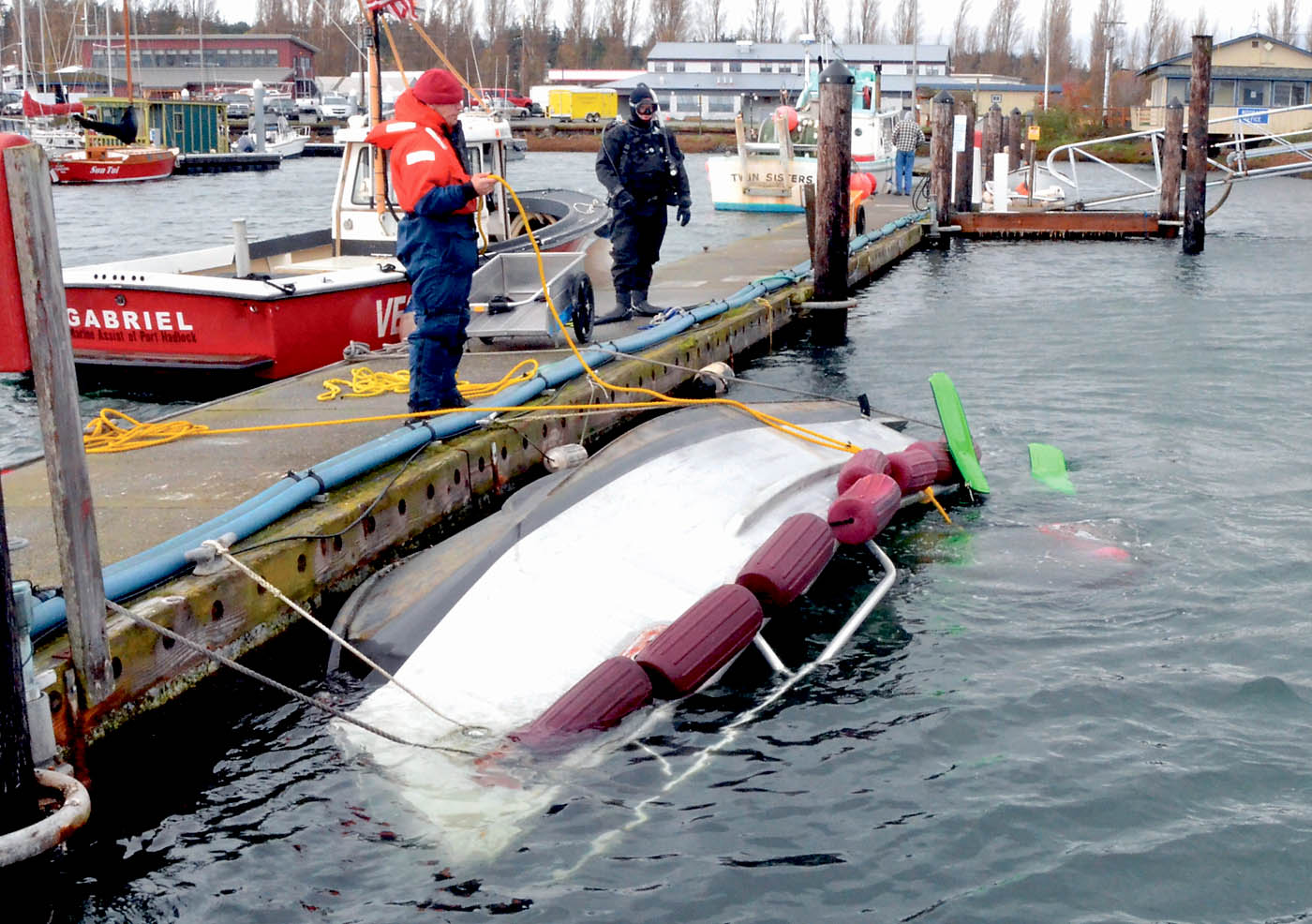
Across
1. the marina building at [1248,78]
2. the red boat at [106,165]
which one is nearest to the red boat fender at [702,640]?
the red boat at [106,165]

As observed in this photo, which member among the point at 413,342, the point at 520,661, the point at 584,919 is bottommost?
the point at 584,919

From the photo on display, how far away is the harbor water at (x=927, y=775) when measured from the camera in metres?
4.51

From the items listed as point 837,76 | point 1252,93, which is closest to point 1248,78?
point 1252,93

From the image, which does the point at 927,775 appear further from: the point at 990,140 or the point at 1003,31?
the point at 1003,31

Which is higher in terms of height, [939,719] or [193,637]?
[193,637]

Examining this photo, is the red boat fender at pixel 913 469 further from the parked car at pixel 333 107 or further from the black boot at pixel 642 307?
the parked car at pixel 333 107

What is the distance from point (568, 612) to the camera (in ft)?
19.2

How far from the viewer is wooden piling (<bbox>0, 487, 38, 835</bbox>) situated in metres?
3.84

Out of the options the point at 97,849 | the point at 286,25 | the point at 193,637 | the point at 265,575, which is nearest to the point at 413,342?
the point at 265,575

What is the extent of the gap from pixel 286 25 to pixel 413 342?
4949 inches

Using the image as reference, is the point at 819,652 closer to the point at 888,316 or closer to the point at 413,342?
the point at 413,342

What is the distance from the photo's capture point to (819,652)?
6516 mm

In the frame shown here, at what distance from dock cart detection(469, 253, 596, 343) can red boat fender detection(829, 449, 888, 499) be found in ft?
10.5

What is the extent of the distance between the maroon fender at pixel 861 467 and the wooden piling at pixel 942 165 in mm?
18241
